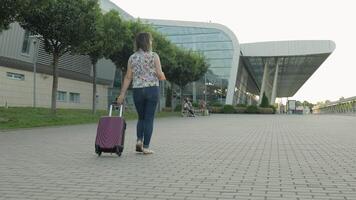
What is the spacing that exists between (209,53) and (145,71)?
59.8 meters

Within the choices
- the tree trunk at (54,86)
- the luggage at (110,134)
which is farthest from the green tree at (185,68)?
the luggage at (110,134)

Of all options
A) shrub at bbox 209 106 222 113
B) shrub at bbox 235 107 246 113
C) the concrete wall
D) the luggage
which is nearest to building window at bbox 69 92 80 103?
the concrete wall

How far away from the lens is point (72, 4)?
2314cm

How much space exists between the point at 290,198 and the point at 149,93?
398 cm

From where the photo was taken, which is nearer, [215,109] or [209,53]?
[215,109]

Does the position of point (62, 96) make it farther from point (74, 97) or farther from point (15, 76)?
point (15, 76)

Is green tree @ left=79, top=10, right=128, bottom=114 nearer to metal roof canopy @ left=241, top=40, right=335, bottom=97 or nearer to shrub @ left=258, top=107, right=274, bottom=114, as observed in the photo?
shrub @ left=258, top=107, right=274, bottom=114

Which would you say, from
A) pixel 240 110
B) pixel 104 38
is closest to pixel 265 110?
pixel 240 110

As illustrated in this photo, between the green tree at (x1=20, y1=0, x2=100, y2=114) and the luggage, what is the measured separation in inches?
600

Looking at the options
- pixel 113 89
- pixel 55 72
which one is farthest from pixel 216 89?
pixel 55 72

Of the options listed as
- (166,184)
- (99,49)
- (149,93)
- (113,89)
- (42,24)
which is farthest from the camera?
(113,89)

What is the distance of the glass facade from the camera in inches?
2640

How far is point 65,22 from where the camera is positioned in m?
22.8

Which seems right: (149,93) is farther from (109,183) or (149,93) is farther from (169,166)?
(109,183)
